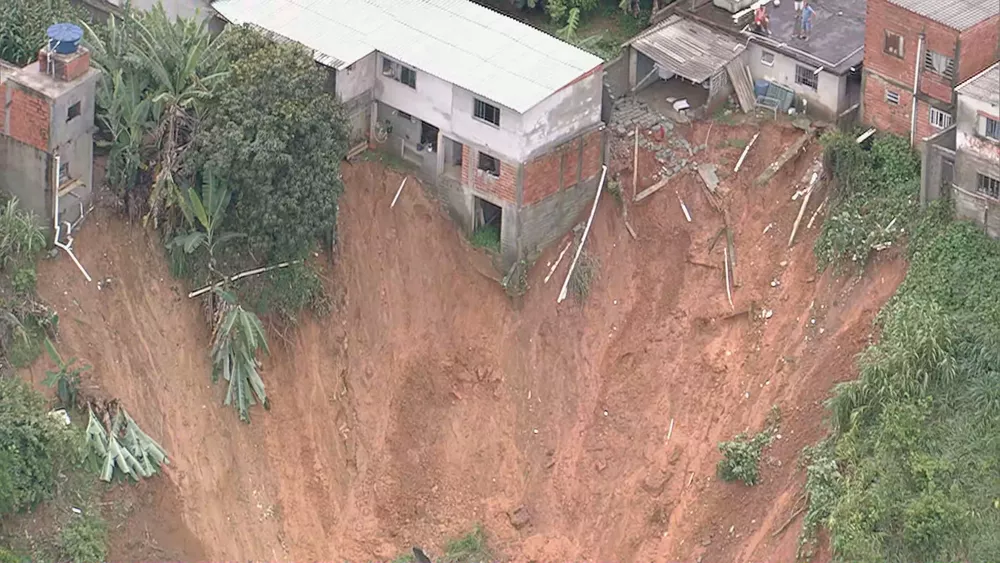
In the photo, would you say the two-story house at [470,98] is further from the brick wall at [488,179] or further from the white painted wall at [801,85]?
the white painted wall at [801,85]

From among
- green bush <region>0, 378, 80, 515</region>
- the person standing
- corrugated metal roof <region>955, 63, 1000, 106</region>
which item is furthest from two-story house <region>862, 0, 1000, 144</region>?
green bush <region>0, 378, 80, 515</region>

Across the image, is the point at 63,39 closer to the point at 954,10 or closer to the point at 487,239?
the point at 487,239

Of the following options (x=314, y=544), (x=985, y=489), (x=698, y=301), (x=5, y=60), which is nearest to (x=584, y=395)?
(x=698, y=301)

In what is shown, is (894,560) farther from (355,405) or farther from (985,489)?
(355,405)

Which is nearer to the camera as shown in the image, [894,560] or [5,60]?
[894,560]

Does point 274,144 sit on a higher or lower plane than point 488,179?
higher

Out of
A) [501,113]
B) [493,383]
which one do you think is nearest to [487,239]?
[493,383]
